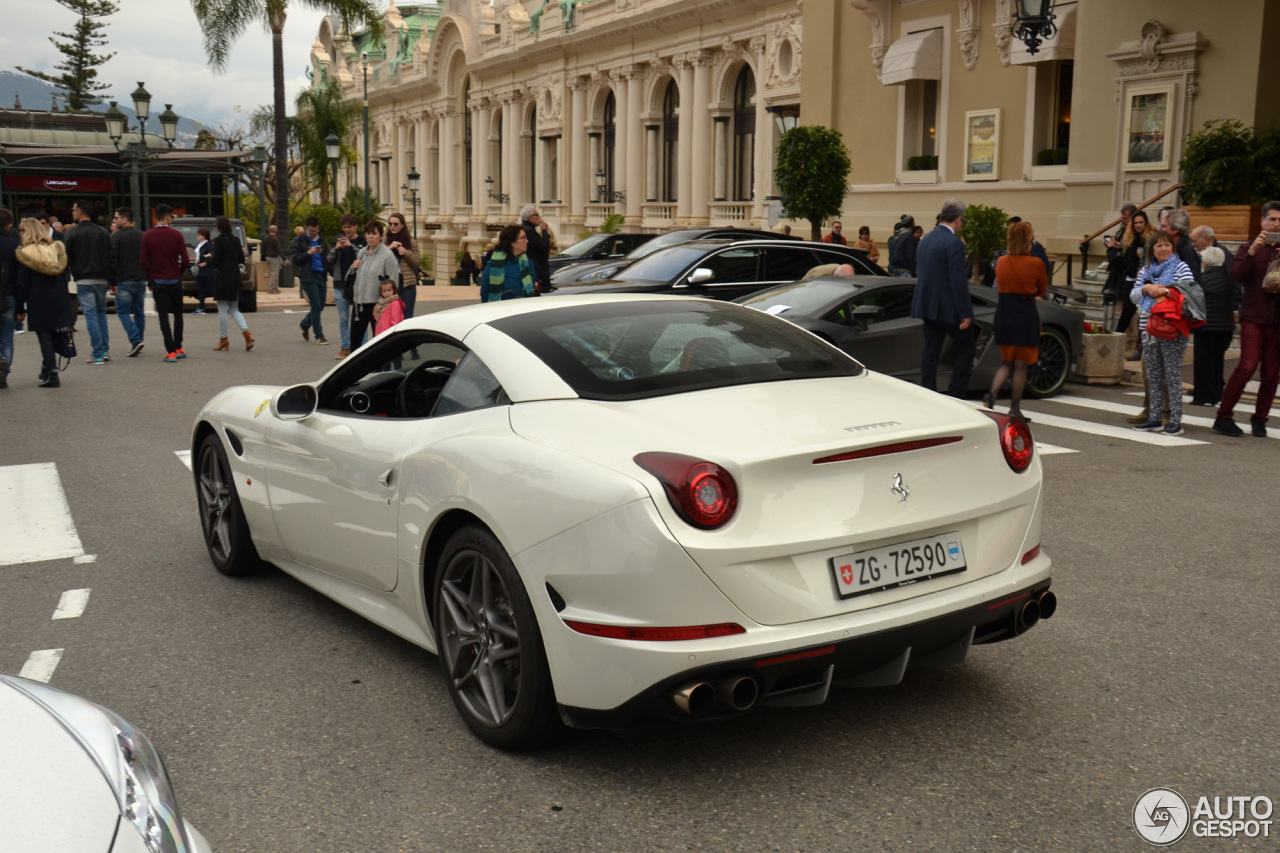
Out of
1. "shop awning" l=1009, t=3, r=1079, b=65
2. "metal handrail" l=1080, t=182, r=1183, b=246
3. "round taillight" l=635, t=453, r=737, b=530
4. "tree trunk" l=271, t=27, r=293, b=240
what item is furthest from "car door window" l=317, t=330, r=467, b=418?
"tree trunk" l=271, t=27, r=293, b=240

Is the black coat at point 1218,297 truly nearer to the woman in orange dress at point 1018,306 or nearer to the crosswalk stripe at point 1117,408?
the crosswalk stripe at point 1117,408

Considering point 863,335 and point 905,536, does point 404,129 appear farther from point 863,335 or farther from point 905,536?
point 905,536

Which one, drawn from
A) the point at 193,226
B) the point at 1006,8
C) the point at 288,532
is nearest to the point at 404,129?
the point at 193,226

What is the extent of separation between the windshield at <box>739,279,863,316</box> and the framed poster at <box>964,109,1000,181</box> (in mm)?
15741

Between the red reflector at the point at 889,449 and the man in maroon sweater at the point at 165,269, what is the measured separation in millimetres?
14778

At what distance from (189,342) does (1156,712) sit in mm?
17822

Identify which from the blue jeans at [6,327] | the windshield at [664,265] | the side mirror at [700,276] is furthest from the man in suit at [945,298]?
the blue jeans at [6,327]

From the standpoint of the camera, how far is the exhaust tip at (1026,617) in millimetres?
4078

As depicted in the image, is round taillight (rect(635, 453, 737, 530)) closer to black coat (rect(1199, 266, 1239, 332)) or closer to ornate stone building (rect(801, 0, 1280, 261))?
black coat (rect(1199, 266, 1239, 332))

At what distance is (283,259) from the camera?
115 feet

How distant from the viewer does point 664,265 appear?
51.5ft

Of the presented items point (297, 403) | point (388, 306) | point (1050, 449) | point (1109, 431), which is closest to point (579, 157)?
point (388, 306)

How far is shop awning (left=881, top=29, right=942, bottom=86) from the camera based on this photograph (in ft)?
90.7

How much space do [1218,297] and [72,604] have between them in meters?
10.8
